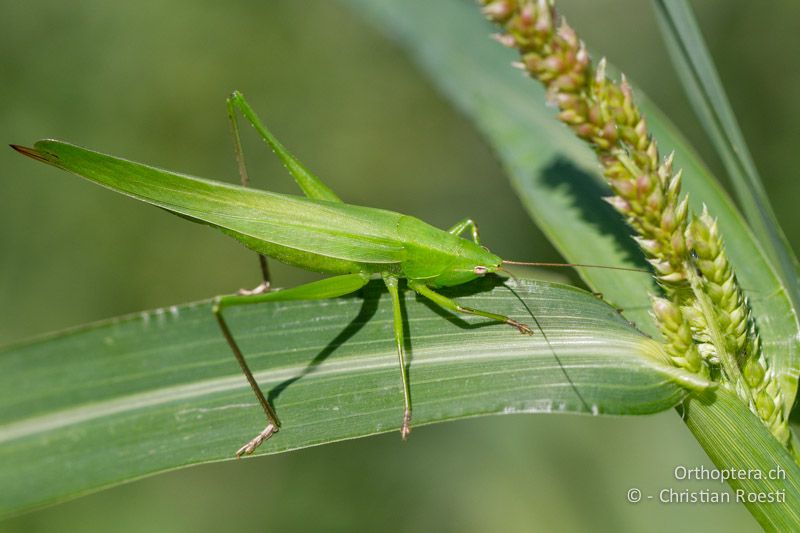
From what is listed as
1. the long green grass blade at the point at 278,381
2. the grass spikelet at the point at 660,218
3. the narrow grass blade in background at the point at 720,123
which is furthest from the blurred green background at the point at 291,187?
the narrow grass blade in background at the point at 720,123

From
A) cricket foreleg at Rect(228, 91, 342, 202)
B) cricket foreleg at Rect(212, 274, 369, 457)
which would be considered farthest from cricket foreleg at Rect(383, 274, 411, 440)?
cricket foreleg at Rect(228, 91, 342, 202)

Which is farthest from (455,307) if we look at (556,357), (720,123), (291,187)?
(291,187)

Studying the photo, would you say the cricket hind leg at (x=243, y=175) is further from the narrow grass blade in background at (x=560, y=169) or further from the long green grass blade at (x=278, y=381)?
A: the narrow grass blade in background at (x=560, y=169)

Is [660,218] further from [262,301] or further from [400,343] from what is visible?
[262,301]

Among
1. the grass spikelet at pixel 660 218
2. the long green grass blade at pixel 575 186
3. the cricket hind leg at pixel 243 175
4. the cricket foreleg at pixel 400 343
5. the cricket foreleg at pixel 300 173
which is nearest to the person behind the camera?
the grass spikelet at pixel 660 218

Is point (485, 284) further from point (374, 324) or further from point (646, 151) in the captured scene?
point (646, 151)

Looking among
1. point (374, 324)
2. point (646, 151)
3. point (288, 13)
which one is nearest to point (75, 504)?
point (374, 324)
